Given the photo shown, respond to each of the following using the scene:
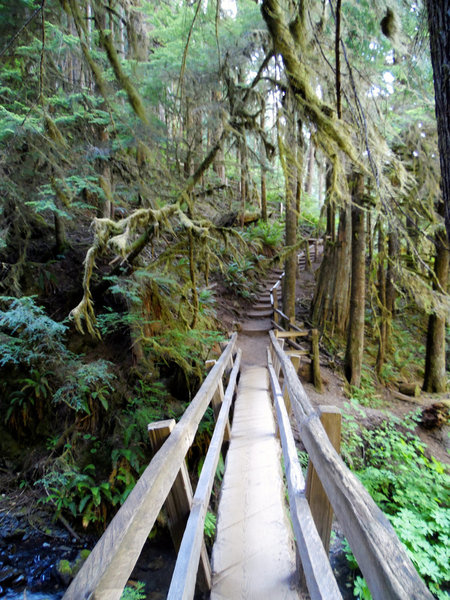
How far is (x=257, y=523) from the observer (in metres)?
2.69

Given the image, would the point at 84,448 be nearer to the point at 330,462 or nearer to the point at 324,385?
the point at 330,462

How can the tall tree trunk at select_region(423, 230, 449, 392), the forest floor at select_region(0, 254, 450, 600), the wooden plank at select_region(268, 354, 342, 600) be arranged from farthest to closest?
the tall tree trunk at select_region(423, 230, 449, 392), the forest floor at select_region(0, 254, 450, 600), the wooden plank at select_region(268, 354, 342, 600)

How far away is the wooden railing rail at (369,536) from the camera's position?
3.03 feet

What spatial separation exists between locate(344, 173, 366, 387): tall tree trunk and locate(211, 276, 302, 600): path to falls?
5534 mm

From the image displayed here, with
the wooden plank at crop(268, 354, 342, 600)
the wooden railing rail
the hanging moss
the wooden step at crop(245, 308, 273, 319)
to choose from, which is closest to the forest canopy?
the hanging moss

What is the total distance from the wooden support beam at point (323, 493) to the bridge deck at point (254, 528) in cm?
53

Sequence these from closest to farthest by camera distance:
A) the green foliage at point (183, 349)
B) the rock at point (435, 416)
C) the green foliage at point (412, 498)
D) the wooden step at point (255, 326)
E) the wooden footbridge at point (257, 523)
Answer: the wooden footbridge at point (257, 523), the green foliage at point (412, 498), the green foliage at point (183, 349), the rock at point (435, 416), the wooden step at point (255, 326)

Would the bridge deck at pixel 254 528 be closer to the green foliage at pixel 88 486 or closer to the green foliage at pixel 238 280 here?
the green foliage at pixel 88 486

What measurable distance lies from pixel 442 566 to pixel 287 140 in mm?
6096

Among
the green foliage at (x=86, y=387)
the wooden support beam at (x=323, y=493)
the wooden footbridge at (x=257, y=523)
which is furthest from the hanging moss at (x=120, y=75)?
the wooden support beam at (x=323, y=493)

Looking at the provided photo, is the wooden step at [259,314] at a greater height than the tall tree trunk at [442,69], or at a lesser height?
lesser

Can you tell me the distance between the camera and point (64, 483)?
17.5ft

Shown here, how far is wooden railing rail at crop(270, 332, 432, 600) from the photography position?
0.92 m

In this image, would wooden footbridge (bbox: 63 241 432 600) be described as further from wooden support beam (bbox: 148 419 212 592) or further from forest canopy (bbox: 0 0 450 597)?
forest canopy (bbox: 0 0 450 597)
